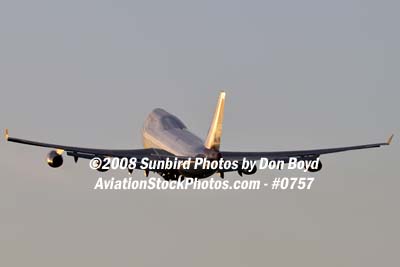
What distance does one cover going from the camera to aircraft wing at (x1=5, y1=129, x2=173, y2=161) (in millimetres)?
135625

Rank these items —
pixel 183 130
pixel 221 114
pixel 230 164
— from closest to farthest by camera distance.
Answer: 1. pixel 221 114
2. pixel 230 164
3. pixel 183 130

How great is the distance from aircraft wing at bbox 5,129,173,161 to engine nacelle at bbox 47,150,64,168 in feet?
1.32

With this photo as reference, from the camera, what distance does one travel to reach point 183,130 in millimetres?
150375

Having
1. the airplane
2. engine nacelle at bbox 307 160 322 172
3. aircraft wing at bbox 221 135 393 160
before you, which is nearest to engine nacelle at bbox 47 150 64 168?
the airplane

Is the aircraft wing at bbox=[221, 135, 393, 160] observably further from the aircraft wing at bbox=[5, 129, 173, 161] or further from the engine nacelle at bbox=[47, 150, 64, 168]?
the engine nacelle at bbox=[47, 150, 64, 168]

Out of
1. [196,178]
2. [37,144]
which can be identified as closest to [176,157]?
[196,178]

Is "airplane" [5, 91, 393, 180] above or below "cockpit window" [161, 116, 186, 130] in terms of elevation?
below

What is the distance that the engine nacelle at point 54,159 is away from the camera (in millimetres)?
138750

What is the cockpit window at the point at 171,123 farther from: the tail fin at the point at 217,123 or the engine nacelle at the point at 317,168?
the tail fin at the point at 217,123

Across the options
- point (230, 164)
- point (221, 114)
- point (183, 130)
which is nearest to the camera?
point (221, 114)

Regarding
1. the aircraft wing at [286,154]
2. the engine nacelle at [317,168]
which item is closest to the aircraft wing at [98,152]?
the aircraft wing at [286,154]

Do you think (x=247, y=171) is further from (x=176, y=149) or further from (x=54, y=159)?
(x=54, y=159)

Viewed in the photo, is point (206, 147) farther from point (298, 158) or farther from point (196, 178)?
point (298, 158)

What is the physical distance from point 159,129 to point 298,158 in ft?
50.7
